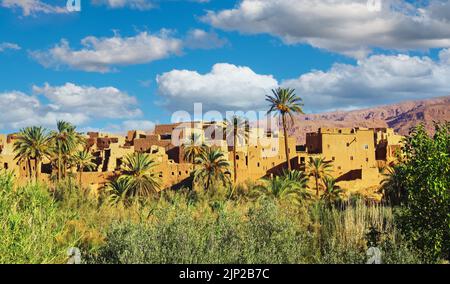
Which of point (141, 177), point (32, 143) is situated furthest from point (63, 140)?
point (141, 177)

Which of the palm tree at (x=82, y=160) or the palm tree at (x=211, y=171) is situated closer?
the palm tree at (x=211, y=171)

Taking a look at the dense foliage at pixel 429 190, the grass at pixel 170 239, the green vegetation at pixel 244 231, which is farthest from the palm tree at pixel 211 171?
the dense foliage at pixel 429 190

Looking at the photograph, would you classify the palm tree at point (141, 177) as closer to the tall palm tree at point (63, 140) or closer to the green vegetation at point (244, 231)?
the tall palm tree at point (63, 140)

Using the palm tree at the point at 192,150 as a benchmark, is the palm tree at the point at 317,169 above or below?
below

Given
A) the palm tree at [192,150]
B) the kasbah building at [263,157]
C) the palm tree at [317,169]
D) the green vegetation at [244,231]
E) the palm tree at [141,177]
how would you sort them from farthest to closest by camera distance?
1. the palm tree at [192,150]
2. the kasbah building at [263,157]
3. the palm tree at [317,169]
4. the palm tree at [141,177]
5. the green vegetation at [244,231]

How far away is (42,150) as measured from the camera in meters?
43.0

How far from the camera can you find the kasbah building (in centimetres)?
4738

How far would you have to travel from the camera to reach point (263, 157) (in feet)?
163

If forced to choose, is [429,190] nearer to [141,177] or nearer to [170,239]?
[170,239]

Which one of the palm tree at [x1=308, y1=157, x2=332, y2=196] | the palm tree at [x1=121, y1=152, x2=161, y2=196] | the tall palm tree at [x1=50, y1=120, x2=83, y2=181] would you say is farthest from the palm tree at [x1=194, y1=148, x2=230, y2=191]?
the tall palm tree at [x1=50, y1=120, x2=83, y2=181]

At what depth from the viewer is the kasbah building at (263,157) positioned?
47.4 m

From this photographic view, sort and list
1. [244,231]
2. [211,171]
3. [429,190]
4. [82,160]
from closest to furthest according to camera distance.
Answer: [429,190] → [244,231] → [211,171] → [82,160]
